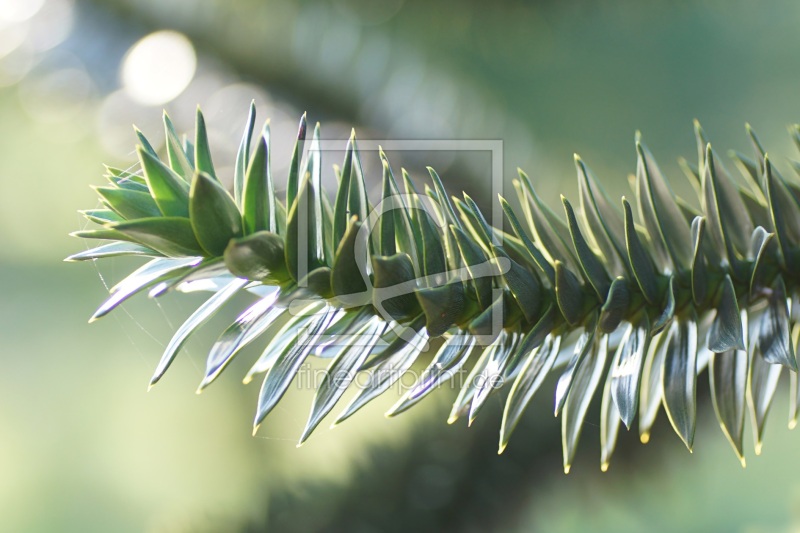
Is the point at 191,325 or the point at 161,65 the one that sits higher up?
the point at 161,65

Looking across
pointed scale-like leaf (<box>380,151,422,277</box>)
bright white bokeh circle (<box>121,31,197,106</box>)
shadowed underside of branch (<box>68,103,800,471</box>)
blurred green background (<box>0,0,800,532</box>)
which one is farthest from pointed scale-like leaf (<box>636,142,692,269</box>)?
bright white bokeh circle (<box>121,31,197,106</box>)

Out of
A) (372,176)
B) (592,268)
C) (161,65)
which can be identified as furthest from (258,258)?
(161,65)

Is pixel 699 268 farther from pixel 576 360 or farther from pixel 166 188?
pixel 166 188

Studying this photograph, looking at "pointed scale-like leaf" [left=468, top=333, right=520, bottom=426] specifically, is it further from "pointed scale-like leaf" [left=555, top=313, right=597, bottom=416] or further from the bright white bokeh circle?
the bright white bokeh circle

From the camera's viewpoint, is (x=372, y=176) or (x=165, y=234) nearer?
(x=165, y=234)

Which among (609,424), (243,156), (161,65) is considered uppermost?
(161,65)

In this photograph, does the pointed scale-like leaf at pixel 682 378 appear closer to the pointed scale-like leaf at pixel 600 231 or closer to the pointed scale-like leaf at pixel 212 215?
the pointed scale-like leaf at pixel 600 231

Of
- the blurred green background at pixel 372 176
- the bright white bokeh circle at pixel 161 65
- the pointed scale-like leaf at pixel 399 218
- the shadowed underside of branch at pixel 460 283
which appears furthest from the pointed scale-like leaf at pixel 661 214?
the bright white bokeh circle at pixel 161 65
